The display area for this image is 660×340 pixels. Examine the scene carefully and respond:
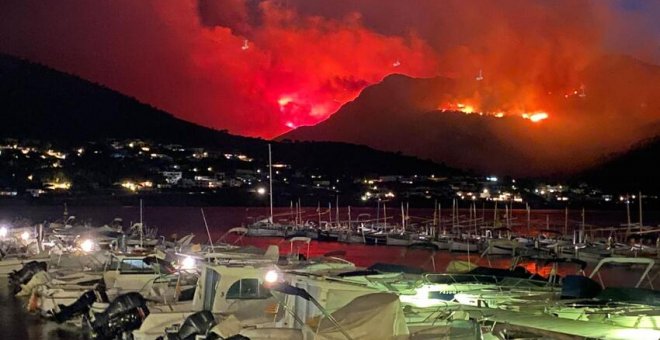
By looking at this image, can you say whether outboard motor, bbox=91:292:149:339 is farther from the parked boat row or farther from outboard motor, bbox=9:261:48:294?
outboard motor, bbox=9:261:48:294

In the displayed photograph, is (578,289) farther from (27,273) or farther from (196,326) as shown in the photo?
(27,273)

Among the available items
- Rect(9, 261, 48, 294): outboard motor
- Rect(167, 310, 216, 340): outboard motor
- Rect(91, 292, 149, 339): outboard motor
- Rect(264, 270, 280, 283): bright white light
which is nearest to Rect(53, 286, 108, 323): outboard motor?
Rect(91, 292, 149, 339): outboard motor

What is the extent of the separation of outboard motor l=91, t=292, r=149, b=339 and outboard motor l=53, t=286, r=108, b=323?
2.99 m

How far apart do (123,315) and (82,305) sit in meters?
4.81

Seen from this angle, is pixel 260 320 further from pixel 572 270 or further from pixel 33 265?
pixel 572 270

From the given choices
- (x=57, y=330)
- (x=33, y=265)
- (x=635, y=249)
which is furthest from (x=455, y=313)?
(x=635, y=249)

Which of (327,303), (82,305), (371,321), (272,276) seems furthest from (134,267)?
(371,321)

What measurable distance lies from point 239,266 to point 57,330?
454 inches

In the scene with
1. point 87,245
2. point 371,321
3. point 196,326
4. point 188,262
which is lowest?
point 196,326

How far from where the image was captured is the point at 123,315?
25.3 meters

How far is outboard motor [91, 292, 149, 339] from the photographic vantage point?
2503cm

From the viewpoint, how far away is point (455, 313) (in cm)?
1745

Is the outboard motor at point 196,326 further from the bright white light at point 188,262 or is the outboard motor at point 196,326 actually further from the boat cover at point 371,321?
the bright white light at point 188,262

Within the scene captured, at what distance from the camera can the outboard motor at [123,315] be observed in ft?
Answer: 82.1
